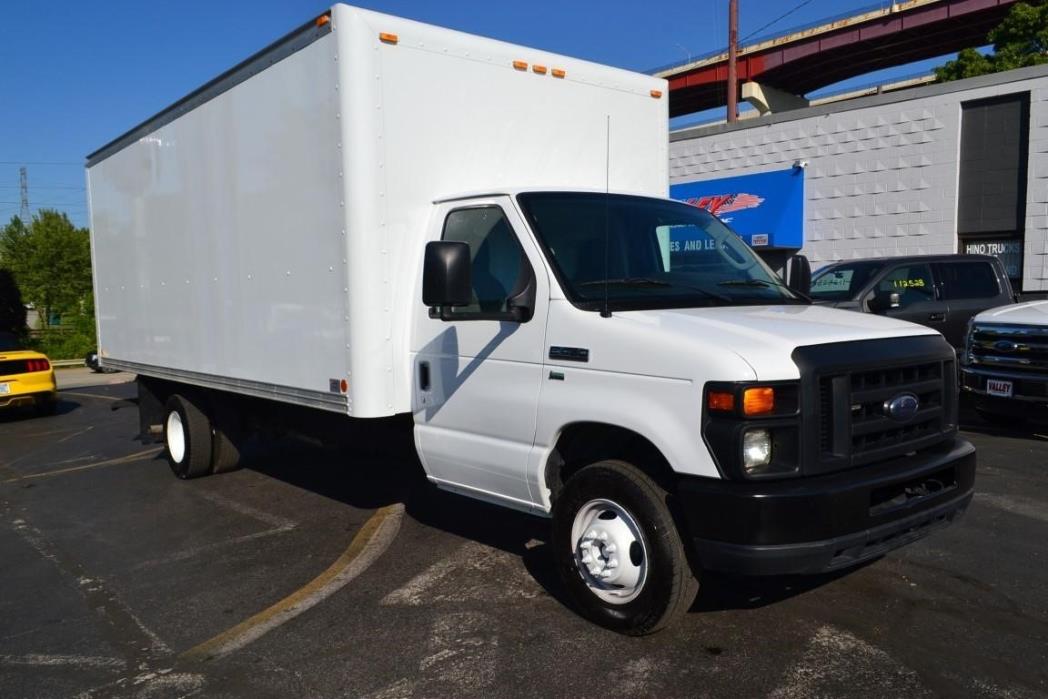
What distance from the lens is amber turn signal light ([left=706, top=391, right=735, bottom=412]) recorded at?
11.5ft

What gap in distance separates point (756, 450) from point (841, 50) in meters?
41.3

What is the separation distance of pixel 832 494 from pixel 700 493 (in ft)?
1.76

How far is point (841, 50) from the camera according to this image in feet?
130

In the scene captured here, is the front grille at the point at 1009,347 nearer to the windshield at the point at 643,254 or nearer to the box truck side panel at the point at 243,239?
the windshield at the point at 643,254

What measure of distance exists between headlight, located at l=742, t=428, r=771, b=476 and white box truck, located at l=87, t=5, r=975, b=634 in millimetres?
10

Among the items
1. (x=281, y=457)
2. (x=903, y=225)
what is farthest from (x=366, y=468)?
(x=903, y=225)

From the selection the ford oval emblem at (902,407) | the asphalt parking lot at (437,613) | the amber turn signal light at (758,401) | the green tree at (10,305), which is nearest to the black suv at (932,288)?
the asphalt parking lot at (437,613)

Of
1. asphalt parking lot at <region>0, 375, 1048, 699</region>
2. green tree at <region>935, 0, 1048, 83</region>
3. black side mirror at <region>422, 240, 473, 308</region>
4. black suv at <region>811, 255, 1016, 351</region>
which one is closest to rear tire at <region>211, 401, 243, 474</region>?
asphalt parking lot at <region>0, 375, 1048, 699</region>

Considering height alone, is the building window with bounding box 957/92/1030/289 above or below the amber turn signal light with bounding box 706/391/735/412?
above

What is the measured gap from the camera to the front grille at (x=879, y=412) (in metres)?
3.62

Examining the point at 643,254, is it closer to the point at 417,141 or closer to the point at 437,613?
the point at 417,141

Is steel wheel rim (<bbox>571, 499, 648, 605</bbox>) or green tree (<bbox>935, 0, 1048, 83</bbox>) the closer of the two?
steel wheel rim (<bbox>571, 499, 648, 605</bbox>)

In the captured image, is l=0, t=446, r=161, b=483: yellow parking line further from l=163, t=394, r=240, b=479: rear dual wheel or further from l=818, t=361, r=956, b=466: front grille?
l=818, t=361, r=956, b=466: front grille

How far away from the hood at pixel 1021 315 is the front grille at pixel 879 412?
16.5 ft
